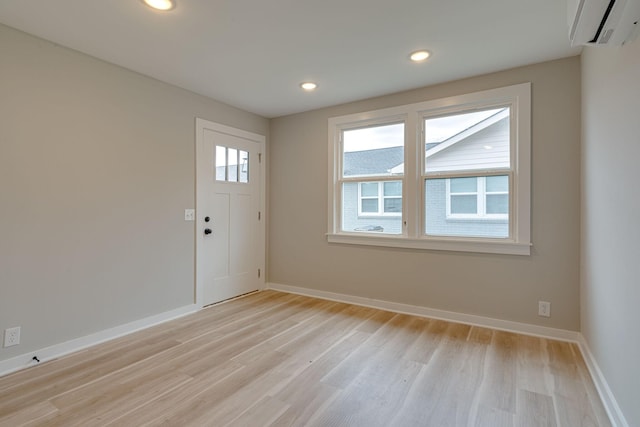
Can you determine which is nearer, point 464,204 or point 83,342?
point 83,342

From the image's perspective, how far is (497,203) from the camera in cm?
299

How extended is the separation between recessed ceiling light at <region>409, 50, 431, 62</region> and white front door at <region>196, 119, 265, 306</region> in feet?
7.56

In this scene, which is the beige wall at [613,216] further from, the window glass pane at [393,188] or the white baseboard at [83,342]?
the white baseboard at [83,342]

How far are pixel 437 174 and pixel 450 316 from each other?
1.49m

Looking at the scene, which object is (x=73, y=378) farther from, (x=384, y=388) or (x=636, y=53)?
(x=636, y=53)

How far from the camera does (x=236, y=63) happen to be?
9.11 feet

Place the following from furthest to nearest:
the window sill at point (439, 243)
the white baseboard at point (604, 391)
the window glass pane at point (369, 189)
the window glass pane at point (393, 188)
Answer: the window glass pane at point (369, 189) → the window glass pane at point (393, 188) → the window sill at point (439, 243) → the white baseboard at point (604, 391)

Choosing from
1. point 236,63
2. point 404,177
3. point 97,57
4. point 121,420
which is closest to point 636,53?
point 404,177

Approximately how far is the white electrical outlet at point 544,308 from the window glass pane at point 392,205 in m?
1.57

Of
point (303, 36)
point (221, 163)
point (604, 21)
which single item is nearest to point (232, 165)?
point (221, 163)

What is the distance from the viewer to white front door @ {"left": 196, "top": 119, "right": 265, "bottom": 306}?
11.7ft

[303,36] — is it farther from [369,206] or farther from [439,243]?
[439,243]

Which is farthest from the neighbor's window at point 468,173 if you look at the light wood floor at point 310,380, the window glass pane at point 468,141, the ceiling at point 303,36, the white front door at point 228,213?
the white front door at point 228,213

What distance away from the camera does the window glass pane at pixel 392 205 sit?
354 cm
